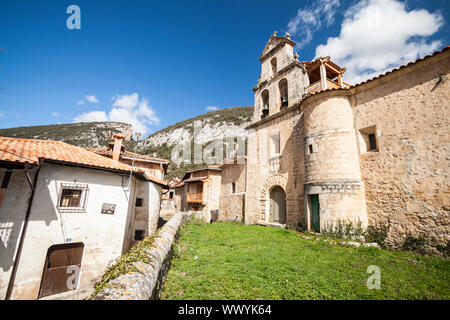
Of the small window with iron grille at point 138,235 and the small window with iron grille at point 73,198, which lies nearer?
the small window with iron grille at point 73,198

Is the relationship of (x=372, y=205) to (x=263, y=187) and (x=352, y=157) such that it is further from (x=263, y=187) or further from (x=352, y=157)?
(x=263, y=187)

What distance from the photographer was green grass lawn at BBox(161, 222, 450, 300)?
13.7ft

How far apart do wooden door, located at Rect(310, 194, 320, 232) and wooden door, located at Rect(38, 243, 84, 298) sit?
11896mm

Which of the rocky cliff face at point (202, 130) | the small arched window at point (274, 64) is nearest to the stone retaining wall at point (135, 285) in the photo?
the small arched window at point (274, 64)

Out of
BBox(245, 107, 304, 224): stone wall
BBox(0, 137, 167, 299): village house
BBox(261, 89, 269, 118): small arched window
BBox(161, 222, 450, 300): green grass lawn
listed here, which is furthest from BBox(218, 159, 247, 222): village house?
BBox(161, 222, 450, 300): green grass lawn

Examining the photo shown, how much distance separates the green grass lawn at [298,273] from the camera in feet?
13.7

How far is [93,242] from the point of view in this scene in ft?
30.9

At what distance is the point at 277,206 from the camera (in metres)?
13.5

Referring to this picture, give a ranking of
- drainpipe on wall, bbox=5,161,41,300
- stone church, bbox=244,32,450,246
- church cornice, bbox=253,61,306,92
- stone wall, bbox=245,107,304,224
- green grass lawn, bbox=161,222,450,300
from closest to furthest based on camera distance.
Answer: green grass lawn, bbox=161,222,450,300
drainpipe on wall, bbox=5,161,41,300
stone church, bbox=244,32,450,246
stone wall, bbox=245,107,304,224
church cornice, bbox=253,61,306,92

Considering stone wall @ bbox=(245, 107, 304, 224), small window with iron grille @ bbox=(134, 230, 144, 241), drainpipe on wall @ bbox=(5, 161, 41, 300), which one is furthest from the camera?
small window with iron grille @ bbox=(134, 230, 144, 241)

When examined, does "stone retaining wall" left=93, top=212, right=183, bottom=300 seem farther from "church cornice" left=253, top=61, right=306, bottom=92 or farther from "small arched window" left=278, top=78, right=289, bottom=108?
"church cornice" left=253, top=61, right=306, bottom=92

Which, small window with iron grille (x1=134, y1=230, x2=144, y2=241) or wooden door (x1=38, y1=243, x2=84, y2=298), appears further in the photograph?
small window with iron grille (x1=134, y1=230, x2=144, y2=241)

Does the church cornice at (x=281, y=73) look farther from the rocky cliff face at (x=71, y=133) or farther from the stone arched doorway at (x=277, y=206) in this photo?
the rocky cliff face at (x=71, y=133)
